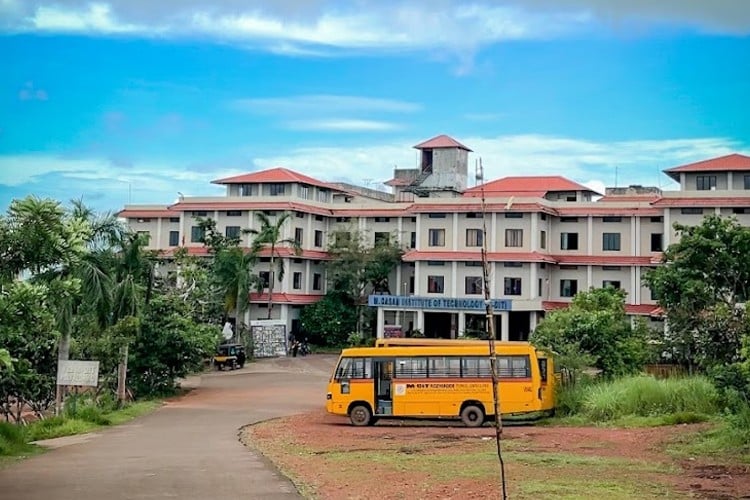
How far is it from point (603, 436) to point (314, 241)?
1395 inches

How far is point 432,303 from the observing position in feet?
152

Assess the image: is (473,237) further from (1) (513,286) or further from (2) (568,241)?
(2) (568,241)

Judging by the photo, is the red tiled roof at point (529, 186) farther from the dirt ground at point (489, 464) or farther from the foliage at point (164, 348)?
the dirt ground at point (489, 464)

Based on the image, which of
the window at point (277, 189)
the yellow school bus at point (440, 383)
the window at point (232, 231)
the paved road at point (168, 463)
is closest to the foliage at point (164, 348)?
the paved road at point (168, 463)

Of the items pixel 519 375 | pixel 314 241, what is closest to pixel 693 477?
pixel 519 375

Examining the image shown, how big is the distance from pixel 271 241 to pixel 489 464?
33010 millimetres

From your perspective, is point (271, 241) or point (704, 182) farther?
point (704, 182)

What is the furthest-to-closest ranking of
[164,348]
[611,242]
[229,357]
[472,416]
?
1. [611,242]
2. [229,357]
3. [164,348]
4. [472,416]

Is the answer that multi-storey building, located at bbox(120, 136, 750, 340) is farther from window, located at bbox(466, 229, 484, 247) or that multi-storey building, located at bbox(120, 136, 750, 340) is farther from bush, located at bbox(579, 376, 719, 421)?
bush, located at bbox(579, 376, 719, 421)

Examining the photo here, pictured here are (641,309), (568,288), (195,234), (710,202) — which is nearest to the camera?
(710,202)

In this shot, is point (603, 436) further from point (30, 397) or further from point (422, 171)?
point (422, 171)

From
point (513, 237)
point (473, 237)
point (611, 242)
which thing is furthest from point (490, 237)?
point (611, 242)

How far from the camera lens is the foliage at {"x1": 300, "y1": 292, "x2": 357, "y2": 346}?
1924 inches

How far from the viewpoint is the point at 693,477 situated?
13.0 meters
